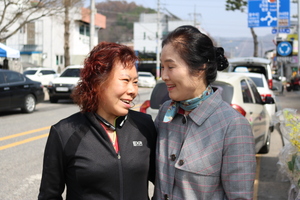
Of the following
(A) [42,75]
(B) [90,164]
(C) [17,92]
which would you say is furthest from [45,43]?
(B) [90,164]

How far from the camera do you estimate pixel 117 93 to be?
7.41 feet

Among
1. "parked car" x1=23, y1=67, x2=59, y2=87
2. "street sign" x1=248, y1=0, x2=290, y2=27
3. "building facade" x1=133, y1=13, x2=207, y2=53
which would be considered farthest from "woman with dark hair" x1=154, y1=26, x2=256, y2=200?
"building facade" x1=133, y1=13, x2=207, y2=53

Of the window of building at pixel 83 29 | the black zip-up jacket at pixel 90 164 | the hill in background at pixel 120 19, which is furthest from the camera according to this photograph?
the hill in background at pixel 120 19

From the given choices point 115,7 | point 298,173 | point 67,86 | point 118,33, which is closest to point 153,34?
point 118,33

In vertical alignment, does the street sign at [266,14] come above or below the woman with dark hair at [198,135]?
above

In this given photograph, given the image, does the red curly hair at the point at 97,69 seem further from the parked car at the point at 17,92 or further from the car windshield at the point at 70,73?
the car windshield at the point at 70,73

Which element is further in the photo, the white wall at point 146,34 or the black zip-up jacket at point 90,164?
the white wall at point 146,34

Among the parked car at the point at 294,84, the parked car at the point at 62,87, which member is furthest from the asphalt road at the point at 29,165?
the parked car at the point at 294,84

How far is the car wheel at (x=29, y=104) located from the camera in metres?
14.9

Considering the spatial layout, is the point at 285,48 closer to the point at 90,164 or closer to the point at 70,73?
the point at 70,73

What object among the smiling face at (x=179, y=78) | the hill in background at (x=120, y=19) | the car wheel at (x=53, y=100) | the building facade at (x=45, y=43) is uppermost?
the hill in background at (x=120, y=19)

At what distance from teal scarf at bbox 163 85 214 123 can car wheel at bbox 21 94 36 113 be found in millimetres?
13271

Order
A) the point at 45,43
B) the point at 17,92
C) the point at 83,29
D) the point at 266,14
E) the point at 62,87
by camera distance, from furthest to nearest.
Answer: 1. the point at 83,29
2. the point at 45,43
3. the point at 266,14
4. the point at 62,87
5. the point at 17,92

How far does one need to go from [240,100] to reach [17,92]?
945cm
